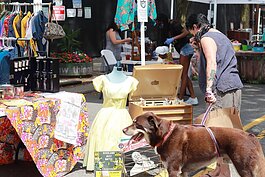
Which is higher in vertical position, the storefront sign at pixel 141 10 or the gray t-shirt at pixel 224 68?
the storefront sign at pixel 141 10

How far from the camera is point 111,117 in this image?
603 centimetres

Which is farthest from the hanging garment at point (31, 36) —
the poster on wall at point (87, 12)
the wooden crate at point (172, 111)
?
the poster on wall at point (87, 12)

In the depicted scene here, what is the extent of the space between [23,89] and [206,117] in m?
2.13

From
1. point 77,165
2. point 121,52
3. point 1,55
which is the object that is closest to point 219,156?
point 77,165

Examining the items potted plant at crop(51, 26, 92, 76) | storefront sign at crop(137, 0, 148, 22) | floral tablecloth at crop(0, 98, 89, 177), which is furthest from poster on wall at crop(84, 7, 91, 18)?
floral tablecloth at crop(0, 98, 89, 177)

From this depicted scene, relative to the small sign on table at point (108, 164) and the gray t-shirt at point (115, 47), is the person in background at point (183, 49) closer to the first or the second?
the gray t-shirt at point (115, 47)

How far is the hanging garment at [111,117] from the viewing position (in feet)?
19.6

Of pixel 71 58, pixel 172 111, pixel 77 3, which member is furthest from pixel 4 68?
pixel 77 3

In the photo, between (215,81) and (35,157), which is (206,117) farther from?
(35,157)

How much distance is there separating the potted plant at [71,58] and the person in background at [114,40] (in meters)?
2.41

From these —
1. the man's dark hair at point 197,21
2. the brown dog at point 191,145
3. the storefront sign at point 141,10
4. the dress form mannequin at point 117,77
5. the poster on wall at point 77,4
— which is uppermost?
the poster on wall at point 77,4

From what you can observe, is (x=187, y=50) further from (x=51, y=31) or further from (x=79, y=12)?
(x=79, y=12)

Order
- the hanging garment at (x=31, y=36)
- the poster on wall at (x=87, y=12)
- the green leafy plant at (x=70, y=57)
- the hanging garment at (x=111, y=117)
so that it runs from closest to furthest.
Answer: the hanging garment at (x=111, y=117) < the hanging garment at (x=31, y=36) < the green leafy plant at (x=70, y=57) < the poster on wall at (x=87, y=12)

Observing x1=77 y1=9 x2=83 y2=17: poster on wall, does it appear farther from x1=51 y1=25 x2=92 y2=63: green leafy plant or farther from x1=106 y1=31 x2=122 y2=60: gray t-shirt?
x1=106 y1=31 x2=122 y2=60: gray t-shirt
